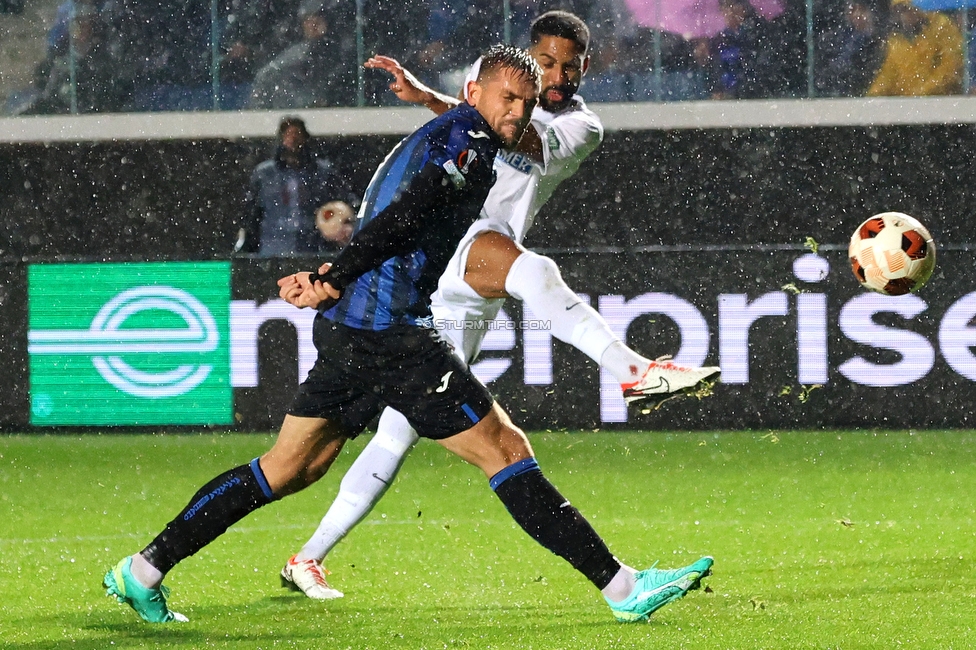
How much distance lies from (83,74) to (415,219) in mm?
9076

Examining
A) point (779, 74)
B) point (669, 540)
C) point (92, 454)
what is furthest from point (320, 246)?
point (669, 540)

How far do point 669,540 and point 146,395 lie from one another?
15.1 ft

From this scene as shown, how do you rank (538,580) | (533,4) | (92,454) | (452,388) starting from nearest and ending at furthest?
(452,388), (538,580), (92,454), (533,4)

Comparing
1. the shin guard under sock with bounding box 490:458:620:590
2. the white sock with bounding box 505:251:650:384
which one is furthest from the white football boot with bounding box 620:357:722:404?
the shin guard under sock with bounding box 490:458:620:590

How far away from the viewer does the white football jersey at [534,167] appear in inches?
214

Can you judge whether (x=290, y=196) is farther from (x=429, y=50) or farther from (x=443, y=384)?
(x=443, y=384)

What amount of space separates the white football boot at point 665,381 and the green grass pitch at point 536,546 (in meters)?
0.64

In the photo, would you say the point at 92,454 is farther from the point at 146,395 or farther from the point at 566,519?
the point at 566,519

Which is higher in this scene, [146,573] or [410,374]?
[410,374]

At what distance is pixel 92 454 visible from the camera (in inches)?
357

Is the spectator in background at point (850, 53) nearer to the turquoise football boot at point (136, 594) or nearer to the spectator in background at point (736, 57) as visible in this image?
the spectator in background at point (736, 57)

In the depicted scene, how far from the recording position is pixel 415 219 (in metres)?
4.08

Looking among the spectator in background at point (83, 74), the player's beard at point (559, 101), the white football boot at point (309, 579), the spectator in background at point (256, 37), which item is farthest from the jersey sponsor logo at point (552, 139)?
the spectator in background at point (83, 74)

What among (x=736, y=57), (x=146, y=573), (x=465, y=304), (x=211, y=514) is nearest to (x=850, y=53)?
(x=736, y=57)
